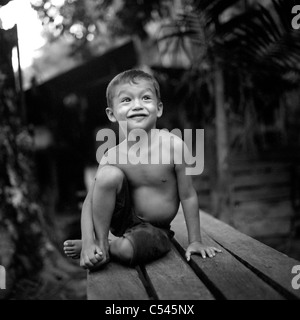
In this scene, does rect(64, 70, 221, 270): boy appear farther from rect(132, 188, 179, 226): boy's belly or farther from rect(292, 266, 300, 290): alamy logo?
rect(292, 266, 300, 290): alamy logo

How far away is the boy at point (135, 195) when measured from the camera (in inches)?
59.5

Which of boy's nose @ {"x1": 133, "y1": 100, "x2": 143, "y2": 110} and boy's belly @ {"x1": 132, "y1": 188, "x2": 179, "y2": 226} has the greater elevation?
boy's nose @ {"x1": 133, "y1": 100, "x2": 143, "y2": 110}

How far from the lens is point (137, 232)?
1526 mm

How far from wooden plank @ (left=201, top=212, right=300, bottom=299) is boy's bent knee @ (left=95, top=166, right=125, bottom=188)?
61cm

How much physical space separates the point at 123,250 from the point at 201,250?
1.14 feet

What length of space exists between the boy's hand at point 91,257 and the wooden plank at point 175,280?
0.66 feet

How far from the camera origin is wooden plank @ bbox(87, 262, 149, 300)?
1.23 meters

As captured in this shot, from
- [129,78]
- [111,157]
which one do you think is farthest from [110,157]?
[129,78]

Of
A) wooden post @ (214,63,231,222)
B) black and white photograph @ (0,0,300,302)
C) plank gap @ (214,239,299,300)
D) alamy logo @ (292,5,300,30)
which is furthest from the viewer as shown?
wooden post @ (214,63,231,222)

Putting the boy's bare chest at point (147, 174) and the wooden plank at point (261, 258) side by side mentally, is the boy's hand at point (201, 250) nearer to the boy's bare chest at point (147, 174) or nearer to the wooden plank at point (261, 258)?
the wooden plank at point (261, 258)

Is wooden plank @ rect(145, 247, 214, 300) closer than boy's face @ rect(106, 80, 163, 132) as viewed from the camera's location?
Yes

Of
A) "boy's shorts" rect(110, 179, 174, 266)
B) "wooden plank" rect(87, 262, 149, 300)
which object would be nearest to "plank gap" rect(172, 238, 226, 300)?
"boy's shorts" rect(110, 179, 174, 266)
